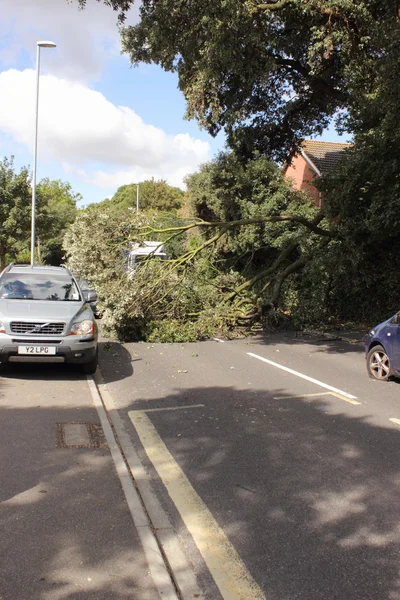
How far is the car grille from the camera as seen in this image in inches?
319

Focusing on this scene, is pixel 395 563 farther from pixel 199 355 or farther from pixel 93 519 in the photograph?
pixel 199 355

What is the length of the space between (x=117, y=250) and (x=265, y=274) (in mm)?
5355

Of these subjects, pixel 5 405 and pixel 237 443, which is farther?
pixel 5 405

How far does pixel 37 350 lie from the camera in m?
8.05

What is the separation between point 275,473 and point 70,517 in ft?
6.03

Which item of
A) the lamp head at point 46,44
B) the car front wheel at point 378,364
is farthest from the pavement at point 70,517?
the lamp head at point 46,44

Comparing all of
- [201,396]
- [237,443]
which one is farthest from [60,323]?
[237,443]

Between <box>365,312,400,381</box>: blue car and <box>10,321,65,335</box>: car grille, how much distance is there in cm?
520

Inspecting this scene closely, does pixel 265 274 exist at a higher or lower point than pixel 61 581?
higher

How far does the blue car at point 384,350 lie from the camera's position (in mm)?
8412

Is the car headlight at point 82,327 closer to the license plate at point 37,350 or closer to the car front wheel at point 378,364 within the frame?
the license plate at point 37,350

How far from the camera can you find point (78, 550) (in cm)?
333

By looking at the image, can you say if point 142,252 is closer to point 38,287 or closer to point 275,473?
point 38,287

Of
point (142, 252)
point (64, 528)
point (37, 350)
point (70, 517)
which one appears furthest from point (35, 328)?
point (142, 252)
